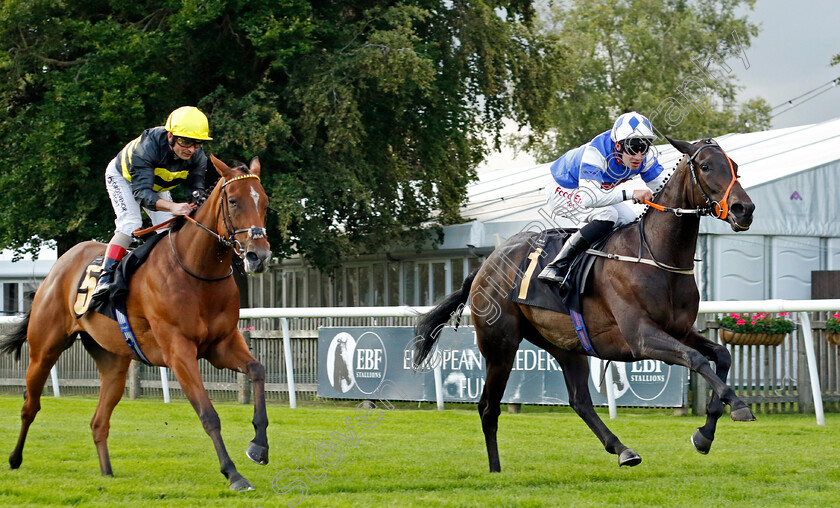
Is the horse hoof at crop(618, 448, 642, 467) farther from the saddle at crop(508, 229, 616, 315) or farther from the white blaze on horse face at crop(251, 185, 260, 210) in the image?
the white blaze on horse face at crop(251, 185, 260, 210)

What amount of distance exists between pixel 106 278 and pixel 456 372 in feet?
17.8

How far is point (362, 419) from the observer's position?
9.98 m

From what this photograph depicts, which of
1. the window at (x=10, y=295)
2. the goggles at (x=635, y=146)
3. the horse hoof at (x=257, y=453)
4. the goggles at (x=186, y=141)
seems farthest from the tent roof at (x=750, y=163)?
the window at (x=10, y=295)

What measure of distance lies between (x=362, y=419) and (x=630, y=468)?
13.3 ft

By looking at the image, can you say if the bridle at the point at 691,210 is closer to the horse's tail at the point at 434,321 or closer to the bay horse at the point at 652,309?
the bay horse at the point at 652,309

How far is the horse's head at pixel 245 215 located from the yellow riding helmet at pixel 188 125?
1.45 ft

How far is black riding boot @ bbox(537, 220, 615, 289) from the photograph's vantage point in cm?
627

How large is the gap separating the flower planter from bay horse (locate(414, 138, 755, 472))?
430 centimetres

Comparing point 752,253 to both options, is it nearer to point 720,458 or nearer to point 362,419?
point 362,419

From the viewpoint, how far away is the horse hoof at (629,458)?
5.84m

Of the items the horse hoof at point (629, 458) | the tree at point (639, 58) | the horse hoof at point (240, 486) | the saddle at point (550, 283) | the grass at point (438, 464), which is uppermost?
the tree at point (639, 58)

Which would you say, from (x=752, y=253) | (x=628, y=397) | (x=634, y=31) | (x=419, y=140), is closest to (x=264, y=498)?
(x=628, y=397)

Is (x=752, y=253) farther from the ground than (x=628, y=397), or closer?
farther from the ground

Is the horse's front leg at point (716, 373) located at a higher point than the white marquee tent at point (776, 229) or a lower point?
lower
